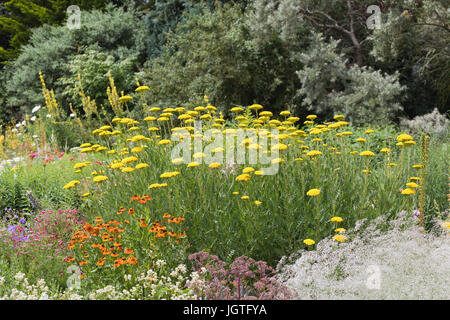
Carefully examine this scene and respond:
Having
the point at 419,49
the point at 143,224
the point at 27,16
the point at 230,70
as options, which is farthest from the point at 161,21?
the point at 143,224

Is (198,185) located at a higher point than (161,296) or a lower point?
higher

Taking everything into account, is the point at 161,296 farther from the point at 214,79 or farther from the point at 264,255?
the point at 214,79

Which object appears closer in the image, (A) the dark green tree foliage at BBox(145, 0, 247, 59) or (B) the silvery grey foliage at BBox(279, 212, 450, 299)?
(B) the silvery grey foliage at BBox(279, 212, 450, 299)

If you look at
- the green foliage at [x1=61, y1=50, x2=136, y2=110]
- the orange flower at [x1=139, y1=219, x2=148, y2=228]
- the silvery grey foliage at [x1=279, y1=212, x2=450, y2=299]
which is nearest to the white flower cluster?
the orange flower at [x1=139, y1=219, x2=148, y2=228]

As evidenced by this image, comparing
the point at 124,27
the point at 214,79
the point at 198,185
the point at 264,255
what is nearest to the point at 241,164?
the point at 198,185

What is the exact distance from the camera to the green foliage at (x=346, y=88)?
742 centimetres

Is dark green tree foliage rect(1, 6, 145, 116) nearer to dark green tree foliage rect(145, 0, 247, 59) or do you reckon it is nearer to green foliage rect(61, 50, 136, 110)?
green foliage rect(61, 50, 136, 110)

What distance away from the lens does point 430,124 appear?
22.9ft

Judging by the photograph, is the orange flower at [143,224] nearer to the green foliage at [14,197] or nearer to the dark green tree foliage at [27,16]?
the green foliage at [14,197]

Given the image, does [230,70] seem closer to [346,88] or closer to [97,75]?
[346,88]

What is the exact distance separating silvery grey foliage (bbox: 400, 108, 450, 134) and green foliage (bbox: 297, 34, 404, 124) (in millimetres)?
377

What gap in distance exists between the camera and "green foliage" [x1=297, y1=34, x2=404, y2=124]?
292 inches

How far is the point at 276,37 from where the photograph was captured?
8.52 metres
